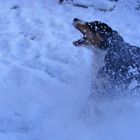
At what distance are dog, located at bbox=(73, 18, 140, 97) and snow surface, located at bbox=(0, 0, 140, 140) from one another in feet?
0.62

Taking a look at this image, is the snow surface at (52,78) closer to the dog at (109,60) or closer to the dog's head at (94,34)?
the dog at (109,60)

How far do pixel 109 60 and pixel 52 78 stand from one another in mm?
1032

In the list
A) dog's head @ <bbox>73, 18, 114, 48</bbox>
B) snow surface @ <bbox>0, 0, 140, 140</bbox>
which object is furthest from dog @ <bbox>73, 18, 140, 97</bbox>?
snow surface @ <bbox>0, 0, 140, 140</bbox>

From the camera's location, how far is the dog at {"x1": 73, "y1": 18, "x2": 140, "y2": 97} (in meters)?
4.72

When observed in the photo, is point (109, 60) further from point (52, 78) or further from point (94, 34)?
point (52, 78)

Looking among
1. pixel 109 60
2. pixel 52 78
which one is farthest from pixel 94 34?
pixel 52 78

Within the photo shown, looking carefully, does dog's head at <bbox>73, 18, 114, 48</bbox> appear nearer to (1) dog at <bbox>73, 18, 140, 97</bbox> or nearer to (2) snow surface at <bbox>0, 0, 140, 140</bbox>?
(1) dog at <bbox>73, 18, 140, 97</bbox>

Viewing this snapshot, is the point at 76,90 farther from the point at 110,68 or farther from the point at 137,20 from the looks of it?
the point at 137,20

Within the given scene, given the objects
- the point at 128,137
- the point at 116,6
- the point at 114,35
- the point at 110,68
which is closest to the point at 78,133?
the point at 128,137

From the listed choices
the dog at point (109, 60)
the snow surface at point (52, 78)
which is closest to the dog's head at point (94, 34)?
the dog at point (109, 60)

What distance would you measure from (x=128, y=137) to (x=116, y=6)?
11.2 ft

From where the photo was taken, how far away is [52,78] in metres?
5.50

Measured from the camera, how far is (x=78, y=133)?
4500mm

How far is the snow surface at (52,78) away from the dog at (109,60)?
19 cm
